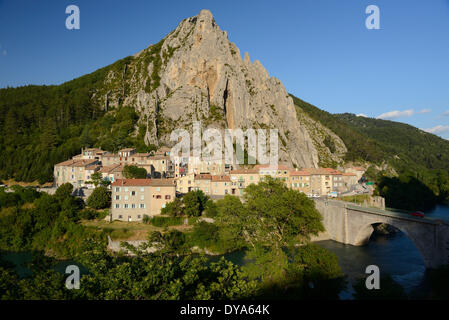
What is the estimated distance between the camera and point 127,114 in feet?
303

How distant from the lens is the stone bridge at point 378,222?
31484 millimetres

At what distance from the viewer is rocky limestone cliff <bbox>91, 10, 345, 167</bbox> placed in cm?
9088

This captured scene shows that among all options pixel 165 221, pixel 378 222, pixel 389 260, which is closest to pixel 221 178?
pixel 165 221

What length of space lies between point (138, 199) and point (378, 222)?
35846 mm

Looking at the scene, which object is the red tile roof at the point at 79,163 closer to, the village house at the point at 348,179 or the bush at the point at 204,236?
the bush at the point at 204,236

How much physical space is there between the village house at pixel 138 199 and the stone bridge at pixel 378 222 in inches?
1061

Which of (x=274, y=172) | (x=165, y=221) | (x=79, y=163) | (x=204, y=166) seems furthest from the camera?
(x=204, y=166)

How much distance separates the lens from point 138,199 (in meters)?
45.8

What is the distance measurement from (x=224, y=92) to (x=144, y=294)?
91065 mm

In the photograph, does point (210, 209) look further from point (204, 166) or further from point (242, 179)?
point (204, 166)

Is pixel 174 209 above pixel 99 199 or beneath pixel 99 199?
beneath

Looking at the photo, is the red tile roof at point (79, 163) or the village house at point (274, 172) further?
the village house at point (274, 172)

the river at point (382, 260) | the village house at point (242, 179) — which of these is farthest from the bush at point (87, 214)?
the village house at point (242, 179)

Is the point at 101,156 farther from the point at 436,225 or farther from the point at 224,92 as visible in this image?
the point at 436,225
